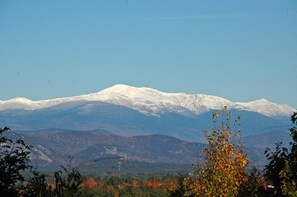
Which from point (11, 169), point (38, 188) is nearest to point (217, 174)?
point (38, 188)

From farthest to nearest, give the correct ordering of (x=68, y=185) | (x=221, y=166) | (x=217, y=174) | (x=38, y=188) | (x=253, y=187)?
1. (x=221, y=166)
2. (x=217, y=174)
3. (x=253, y=187)
4. (x=38, y=188)
5. (x=68, y=185)

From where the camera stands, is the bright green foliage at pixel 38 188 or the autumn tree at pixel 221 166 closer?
the bright green foliage at pixel 38 188

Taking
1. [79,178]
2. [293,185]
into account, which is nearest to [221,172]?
[293,185]

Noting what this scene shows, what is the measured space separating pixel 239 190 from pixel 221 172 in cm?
151

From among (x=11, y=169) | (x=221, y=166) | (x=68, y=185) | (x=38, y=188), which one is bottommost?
(x=38, y=188)

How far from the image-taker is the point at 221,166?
4616 centimetres

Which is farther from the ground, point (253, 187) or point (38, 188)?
point (253, 187)

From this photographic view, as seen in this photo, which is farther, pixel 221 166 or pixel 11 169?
pixel 221 166

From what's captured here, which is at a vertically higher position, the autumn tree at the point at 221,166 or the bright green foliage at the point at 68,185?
the autumn tree at the point at 221,166

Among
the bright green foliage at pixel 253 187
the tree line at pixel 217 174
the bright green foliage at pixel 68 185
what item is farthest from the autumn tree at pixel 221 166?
the bright green foliage at pixel 68 185

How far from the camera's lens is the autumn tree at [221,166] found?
45469mm

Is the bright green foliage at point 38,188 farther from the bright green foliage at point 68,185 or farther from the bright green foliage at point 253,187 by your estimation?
the bright green foliage at point 253,187

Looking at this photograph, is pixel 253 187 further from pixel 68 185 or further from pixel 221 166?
pixel 68 185

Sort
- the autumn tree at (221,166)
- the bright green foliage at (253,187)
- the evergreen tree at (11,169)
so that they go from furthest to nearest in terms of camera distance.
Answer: the autumn tree at (221,166) → the bright green foliage at (253,187) → the evergreen tree at (11,169)
